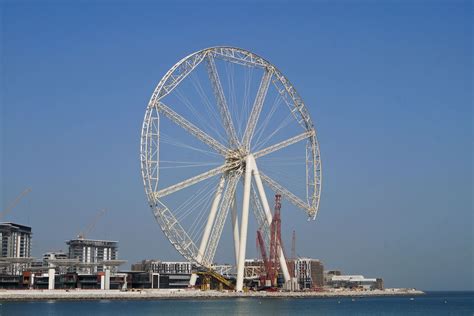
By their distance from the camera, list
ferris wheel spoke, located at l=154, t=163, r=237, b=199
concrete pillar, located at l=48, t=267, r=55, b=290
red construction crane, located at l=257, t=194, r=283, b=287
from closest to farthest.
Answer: ferris wheel spoke, located at l=154, t=163, r=237, b=199, red construction crane, located at l=257, t=194, r=283, b=287, concrete pillar, located at l=48, t=267, r=55, b=290

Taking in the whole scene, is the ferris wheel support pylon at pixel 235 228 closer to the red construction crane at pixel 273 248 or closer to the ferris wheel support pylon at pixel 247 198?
the ferris wheel support pylon at pixel 247 198

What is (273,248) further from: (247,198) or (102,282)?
(102,282)

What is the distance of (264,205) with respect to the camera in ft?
294

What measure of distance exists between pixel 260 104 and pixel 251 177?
818 centimetres

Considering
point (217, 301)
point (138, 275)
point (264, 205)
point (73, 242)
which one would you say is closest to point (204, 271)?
point (217, 301)

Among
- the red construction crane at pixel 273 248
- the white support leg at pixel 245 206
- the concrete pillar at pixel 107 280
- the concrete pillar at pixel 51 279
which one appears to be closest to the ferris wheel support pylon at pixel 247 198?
the white support leg at pixel 245 206

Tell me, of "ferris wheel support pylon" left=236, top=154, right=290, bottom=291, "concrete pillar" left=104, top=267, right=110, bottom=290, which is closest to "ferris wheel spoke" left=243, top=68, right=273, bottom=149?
"ferris wheel support pylon" left=236, top=154, right=290, bottom=291

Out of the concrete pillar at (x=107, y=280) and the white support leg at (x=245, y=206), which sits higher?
the white support leg at (x=245, y=206)

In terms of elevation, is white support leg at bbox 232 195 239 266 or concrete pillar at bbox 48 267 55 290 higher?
white support leg at bbox 232 195 239 266

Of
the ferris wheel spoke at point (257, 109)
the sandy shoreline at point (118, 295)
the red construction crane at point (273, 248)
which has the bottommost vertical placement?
the sandy shoreline at point (118, 295)

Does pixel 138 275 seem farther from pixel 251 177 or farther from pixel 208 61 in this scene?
pixel 208 61

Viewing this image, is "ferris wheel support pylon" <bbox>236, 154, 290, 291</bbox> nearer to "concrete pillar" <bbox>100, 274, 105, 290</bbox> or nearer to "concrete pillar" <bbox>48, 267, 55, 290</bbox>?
"concrete pillar" <bbox>100, 274, 105, 290</bbox>

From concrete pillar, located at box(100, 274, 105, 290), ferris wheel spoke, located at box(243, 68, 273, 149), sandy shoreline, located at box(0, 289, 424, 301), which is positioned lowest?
sandy shoreline, located at box(0, 289, 424, 301)

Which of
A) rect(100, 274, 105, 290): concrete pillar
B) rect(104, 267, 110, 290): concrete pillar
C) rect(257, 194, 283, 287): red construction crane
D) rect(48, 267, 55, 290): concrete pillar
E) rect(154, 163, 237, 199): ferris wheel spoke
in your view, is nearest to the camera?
rect(154, 163, 237, 199): ferris wheel spoke
